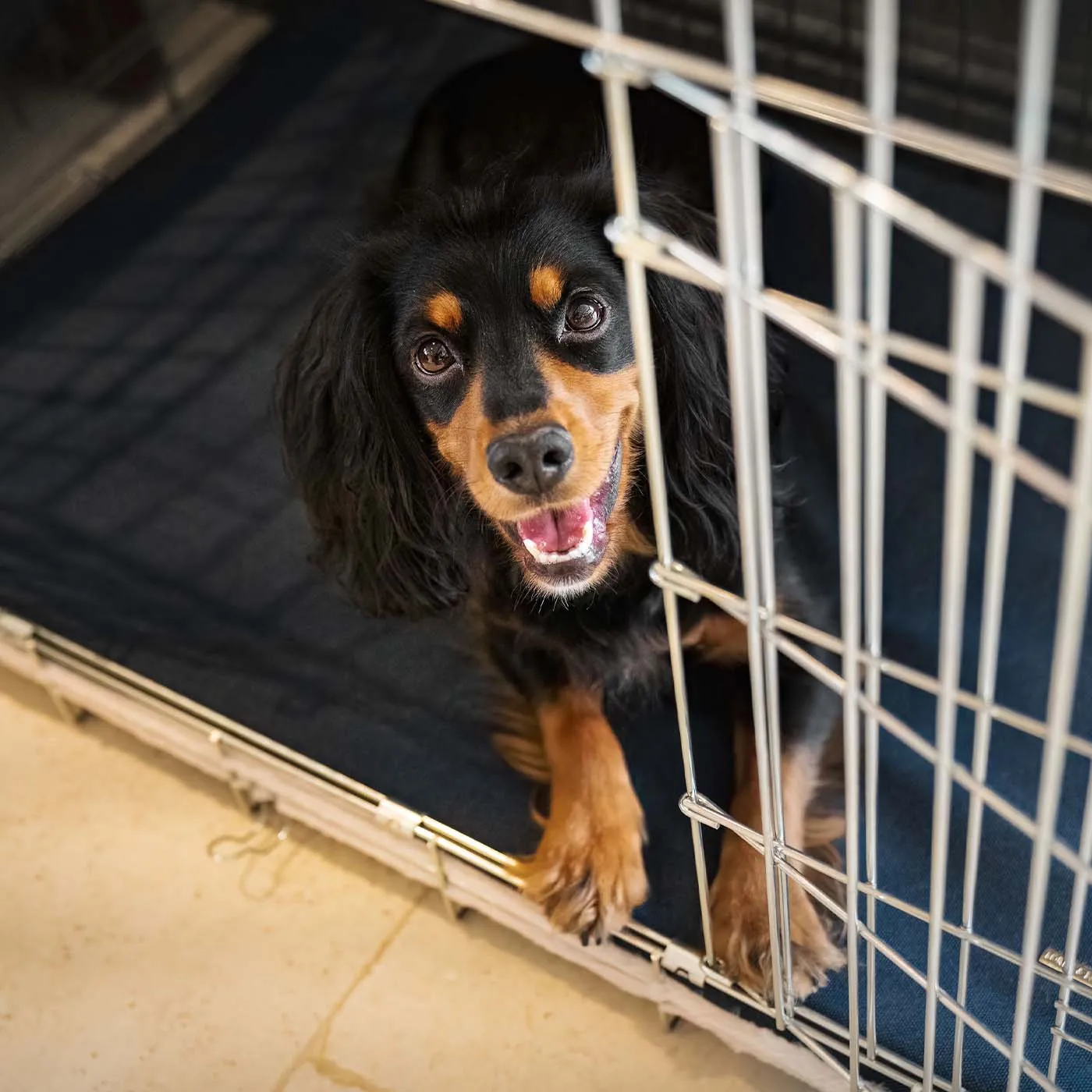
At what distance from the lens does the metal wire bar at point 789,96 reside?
0.61 meters

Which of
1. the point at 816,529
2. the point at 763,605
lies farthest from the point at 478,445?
the point at 816,529

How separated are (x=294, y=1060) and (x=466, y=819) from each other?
0.32 m

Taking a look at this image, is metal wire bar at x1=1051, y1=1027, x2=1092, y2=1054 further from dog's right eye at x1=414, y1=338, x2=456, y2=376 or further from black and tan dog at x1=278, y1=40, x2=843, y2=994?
dog's right eye at x1=414, y1=338, x2=456, y2=376

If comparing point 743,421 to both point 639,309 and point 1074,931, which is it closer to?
point 639,309

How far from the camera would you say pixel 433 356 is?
1313mm

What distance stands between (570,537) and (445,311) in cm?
25

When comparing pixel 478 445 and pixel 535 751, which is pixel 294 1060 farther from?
pixel 478 445

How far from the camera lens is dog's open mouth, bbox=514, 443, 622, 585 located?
1264mm

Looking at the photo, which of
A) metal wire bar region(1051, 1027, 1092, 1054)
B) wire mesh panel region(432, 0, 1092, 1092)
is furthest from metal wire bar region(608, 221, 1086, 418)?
metal wire bar region(1051, 1027, 1092, 1054)

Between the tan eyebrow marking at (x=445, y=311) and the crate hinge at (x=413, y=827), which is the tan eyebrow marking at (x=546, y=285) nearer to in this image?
the tan eyebrow marking at (x=445, y=311)

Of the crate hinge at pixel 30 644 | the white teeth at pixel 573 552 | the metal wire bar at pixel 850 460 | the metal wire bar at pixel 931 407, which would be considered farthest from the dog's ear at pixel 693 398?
the crate hinge at pixel 30 644

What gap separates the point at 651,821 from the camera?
1.44 metres

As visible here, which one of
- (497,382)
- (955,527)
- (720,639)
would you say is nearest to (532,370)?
(497,382)

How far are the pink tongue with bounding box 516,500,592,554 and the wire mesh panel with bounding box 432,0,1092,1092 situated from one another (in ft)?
0.95
